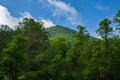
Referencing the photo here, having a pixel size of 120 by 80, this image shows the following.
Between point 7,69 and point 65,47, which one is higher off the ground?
point 65,47

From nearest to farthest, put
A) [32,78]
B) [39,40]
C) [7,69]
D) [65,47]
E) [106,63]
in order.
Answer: [7,69], [106,63], [32,78], [39,40], [65,47]

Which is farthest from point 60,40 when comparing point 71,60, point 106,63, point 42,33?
point 106,63

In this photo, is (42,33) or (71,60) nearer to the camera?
(71,60)

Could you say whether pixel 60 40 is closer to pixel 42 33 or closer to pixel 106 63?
pixel 42 33

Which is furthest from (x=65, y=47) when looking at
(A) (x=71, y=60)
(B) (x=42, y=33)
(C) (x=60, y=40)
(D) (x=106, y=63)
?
(D) (x=106, y=63)

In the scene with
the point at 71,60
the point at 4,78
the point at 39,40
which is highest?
the point at 39,40

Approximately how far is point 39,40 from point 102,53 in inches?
903

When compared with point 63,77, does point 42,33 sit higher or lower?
higher

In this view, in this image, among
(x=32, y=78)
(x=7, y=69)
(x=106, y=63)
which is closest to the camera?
(x=7, y=69)

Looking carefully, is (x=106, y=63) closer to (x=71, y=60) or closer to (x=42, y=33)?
(x=71, y=60)

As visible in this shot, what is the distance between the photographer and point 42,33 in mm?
73938

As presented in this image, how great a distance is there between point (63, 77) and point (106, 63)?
9.64m

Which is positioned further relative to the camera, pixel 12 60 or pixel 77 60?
pixel 77 60

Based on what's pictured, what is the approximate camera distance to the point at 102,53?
5397 cm
